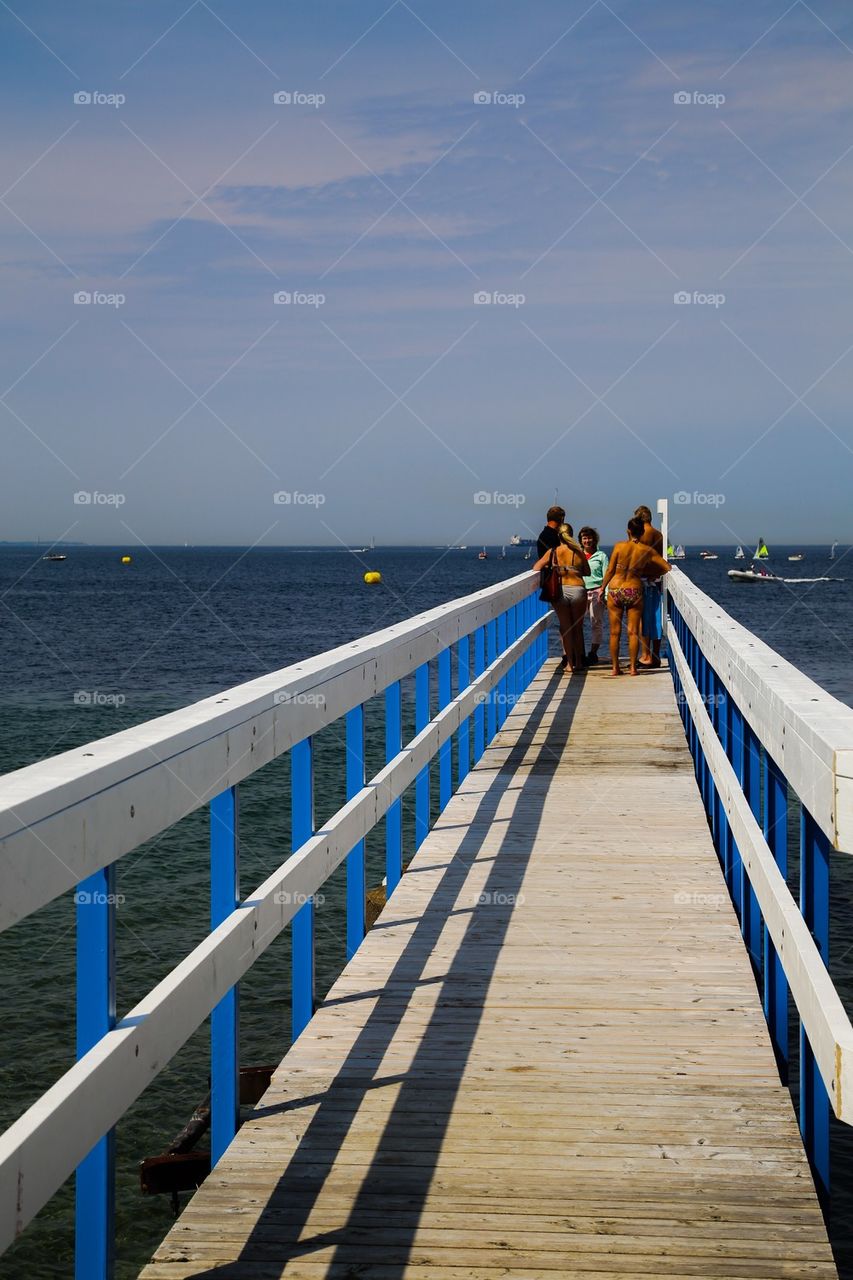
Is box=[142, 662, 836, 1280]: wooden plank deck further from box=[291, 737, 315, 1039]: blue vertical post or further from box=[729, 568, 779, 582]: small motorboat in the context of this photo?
box=[729, 568, 779, 582]: small motorboat

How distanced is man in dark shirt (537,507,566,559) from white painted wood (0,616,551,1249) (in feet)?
34.9

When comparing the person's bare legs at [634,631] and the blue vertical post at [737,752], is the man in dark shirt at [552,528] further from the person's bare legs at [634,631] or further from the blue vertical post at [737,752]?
the blue vertical post at [737,752]

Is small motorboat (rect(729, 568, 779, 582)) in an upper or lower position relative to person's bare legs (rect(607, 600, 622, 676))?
lower

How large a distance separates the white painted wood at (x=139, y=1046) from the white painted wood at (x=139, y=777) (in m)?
0.32

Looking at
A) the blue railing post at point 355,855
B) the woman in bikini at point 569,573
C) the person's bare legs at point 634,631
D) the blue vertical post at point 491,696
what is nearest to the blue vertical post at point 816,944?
the blue railing post at point 355,855

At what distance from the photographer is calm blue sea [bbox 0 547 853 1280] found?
28.7 ft

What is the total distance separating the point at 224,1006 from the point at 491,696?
771 cm

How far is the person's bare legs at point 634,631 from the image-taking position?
14.8 metres

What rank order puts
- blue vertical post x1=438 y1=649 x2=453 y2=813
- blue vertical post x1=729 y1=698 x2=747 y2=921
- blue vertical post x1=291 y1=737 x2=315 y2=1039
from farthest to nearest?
blue vertical post x1=438 y1=649 x2=453 y2=813, blue vertical post x1=729 y1=698 x2=747 y2=921, blue vertical post x1=291 y1=737 x2=315 y2=1039

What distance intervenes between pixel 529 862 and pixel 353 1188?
3661 mm

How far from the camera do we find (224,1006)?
3221mm

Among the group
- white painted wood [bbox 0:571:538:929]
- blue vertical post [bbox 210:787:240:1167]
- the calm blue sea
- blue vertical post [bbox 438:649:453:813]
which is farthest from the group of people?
blue vertical post [bbox 210:787:240:1167]

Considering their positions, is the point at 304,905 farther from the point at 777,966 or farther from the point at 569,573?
the point at 569,573

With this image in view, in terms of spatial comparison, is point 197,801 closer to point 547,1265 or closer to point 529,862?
point 547,1265
